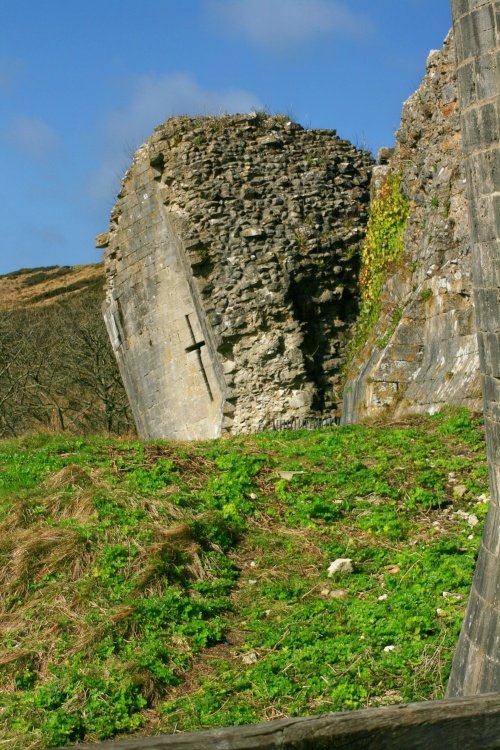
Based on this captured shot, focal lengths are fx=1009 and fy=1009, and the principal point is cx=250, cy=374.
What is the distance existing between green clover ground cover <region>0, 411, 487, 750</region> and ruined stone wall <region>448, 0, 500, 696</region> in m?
1.01

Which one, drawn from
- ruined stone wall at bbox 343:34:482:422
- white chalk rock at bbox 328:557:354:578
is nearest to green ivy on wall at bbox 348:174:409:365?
ruined stone wall at bbox 343:34:482:422

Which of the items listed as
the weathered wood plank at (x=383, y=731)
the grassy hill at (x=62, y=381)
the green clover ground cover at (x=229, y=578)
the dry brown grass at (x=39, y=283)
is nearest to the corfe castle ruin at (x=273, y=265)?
the green clover ground cover at (x=229, y=578)

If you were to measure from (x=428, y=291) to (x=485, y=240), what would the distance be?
22.5 feet

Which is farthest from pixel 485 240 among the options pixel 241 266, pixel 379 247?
pixel 379 247

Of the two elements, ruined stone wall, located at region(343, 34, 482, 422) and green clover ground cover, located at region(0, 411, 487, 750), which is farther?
ruined stone wall, located at region(343, 34, 482, 422)

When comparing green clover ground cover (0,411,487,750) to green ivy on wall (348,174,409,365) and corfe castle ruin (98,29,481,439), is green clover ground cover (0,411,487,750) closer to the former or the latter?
corfe castle ruin (98,29,481,439)

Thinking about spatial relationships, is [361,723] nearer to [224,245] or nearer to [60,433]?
[60,433]

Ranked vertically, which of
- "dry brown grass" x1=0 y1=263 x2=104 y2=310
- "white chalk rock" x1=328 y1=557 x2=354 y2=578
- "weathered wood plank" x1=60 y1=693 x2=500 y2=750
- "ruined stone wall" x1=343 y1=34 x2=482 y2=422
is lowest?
"white chalk rock" x1=328 y1=557 x2=354 y2=578

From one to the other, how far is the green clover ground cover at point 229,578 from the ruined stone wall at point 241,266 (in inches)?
140

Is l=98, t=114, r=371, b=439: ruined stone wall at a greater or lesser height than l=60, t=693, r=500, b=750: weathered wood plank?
greater

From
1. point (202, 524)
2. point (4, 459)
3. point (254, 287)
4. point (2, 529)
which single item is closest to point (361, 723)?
point (202, 524)

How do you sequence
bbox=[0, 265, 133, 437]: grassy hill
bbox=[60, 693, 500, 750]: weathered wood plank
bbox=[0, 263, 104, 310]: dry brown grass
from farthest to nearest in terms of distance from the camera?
bbox=[0, 263, 104, 310]: dry brown grass → bbox=[0, 265, 133, 437]: grassy hill → bbox=[60, 693, 500, 750]: weathered wood plank

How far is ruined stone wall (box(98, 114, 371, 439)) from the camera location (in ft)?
44.3

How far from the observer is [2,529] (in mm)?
8008
